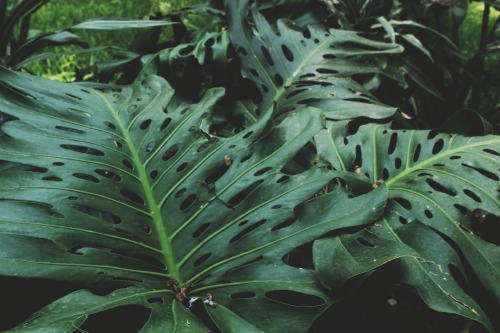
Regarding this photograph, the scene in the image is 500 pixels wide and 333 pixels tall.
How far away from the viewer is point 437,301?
2.22 ft

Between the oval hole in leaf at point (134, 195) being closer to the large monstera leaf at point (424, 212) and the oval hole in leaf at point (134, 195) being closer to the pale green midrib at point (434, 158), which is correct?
the large monstera leaf at point (424, 212)

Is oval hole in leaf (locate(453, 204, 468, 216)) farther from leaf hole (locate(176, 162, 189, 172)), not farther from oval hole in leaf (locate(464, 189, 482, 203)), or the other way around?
leaf hole (locate(176, 162, 189, 172))

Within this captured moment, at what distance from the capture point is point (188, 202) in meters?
0.92

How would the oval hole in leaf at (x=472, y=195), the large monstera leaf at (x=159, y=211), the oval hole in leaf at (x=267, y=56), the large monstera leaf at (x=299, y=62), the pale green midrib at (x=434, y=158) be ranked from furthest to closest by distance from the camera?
the oval hole in leaf at (x=267, y=56) → the large monstera leaf at (x=299, y=62) → the pale green midrib at (x=434, y=158) → the oval hole in leaf at (x=472, y=195) → the large monstera leaf at (x=159, y=211)

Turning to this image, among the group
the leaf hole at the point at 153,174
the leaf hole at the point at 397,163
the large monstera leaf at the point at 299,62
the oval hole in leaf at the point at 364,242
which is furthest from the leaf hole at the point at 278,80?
the oval hole in leaf at the point at 364,242

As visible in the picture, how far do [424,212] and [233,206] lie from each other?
A: 315 mm

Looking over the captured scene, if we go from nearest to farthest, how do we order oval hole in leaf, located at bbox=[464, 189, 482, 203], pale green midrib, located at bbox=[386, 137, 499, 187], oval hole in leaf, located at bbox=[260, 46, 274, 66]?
oval hole in leaf, located at bbox=[464, 189, 482, 203] → pale green midrib, located at bbox=[386, 137, 499, 187] → oval hole in leaf, located at bbox=[260, 46, 274, 66]

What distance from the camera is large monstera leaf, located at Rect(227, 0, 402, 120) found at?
1243 mm

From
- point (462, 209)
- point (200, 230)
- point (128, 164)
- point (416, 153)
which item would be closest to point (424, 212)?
point (462, 209)

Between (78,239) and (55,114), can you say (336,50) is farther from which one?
(78,239)

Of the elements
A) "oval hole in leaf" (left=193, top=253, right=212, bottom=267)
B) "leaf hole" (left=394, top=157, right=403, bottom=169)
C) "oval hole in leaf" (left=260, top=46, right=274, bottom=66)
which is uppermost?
"oval hole in leaf" (left=260, top=46, right=274, bottom=66)

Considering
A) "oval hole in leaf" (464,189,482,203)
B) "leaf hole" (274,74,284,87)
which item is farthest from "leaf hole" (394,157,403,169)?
"leaf hole" (274,74,284,87)

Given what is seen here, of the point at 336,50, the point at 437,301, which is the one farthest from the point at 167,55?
the point at 437,301

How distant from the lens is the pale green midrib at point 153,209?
0.79 m
